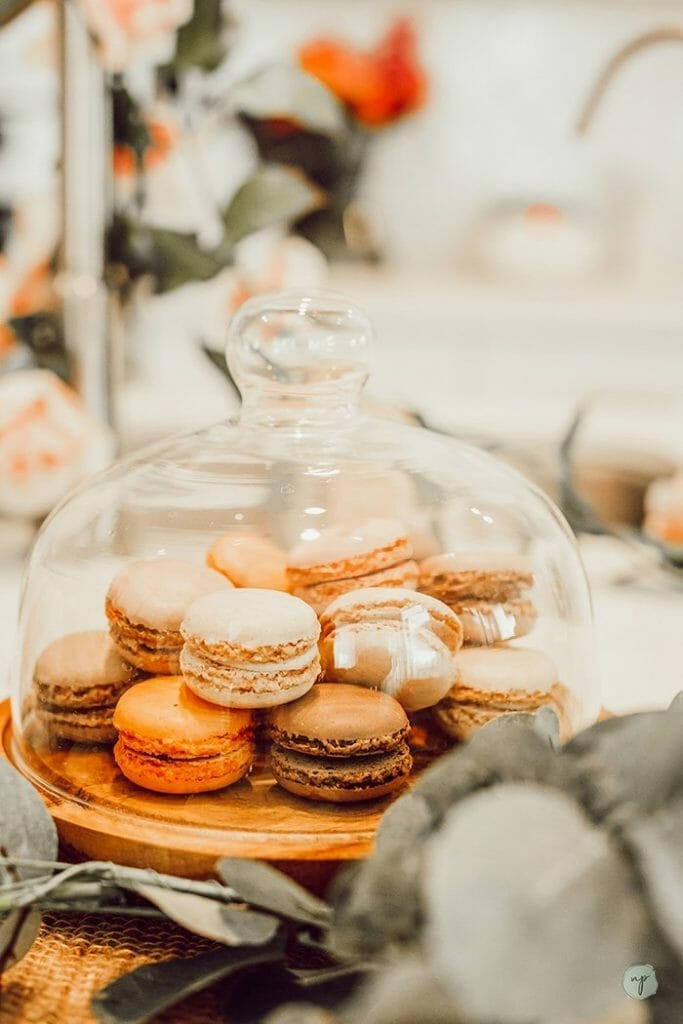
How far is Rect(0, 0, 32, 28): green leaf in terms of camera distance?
0.71 m

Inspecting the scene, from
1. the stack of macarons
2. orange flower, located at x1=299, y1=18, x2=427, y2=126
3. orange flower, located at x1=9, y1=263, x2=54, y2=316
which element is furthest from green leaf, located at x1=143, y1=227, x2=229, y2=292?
orange flower, located at x1=299, y1=18, x2=427, y2=126

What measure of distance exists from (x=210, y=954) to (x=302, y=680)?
0.13m

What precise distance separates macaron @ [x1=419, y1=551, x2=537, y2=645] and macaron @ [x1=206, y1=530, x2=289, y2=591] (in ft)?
0.22

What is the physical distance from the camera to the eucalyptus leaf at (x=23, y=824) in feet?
1.22

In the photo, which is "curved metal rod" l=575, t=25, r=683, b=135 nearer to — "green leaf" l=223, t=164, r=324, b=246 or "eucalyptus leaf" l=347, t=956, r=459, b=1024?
"green leaf" l=223, t=164, r=324, b=246

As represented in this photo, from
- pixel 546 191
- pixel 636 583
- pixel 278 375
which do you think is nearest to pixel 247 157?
pixel 546 191

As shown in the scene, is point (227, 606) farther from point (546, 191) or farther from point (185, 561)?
point (546, 191)

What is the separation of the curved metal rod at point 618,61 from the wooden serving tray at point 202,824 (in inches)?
27.3

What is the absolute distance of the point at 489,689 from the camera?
1.55 feet

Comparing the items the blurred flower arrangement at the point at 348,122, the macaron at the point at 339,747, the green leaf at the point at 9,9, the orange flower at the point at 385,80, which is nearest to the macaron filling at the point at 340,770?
the macaron at the point at 339,747

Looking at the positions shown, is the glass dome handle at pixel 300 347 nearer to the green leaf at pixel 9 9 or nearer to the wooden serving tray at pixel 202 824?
the wooden serving tray at pixel 202 824

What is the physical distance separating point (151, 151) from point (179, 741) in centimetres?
93
